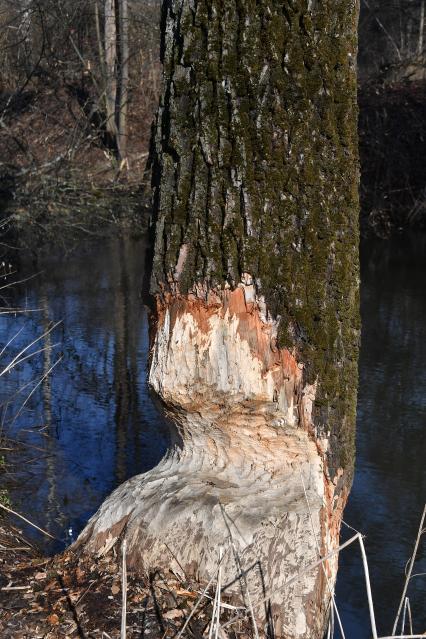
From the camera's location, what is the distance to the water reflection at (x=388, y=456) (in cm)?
420

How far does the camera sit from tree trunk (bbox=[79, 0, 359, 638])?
9.10 ft

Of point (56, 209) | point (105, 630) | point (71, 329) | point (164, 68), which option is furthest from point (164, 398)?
point (56, 209)

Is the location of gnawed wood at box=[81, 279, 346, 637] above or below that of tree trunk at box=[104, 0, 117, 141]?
below

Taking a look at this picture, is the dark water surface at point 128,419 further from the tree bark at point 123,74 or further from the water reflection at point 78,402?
the tree bark at point 123,74

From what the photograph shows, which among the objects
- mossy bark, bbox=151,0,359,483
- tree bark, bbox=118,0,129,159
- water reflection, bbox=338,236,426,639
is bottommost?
water reflection, bbox=338,236,426,639

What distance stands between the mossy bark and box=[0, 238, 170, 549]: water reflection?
7.40 feet

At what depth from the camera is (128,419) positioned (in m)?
6.34

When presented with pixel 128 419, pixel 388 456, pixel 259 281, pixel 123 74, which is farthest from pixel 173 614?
pixel 123 74

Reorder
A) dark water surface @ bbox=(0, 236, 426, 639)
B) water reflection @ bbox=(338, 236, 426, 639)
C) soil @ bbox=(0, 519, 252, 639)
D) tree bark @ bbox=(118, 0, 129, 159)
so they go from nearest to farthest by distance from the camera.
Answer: soil @ bbox=(0, 519, 252, 639) → water reflection @ bbox=(338, 236, 426, 639) → dark water surface @ bbox=(0, 236, 426, 639) → tree bark @ bbox=(118, 0, 129, 159)

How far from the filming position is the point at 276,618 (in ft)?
9.00

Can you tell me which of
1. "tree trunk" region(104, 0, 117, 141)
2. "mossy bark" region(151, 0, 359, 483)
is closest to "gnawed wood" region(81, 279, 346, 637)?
"mossy bark" region(151, 0, 359, 483)

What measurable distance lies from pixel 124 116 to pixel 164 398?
1552 centimetres

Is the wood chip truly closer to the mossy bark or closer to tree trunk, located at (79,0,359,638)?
tree trunk, located at (79,0,359,638)

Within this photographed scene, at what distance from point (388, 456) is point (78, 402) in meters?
2.48
